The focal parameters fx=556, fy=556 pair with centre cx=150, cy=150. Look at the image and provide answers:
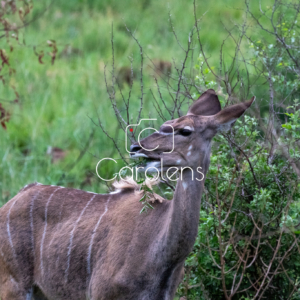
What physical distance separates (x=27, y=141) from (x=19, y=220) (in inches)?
159

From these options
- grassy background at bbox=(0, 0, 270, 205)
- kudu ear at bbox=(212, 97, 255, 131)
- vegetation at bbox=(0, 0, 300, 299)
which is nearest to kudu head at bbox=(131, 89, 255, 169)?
kudu ear at bbox=(212, 97, 255, 131)

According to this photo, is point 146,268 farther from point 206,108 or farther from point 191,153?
point 206,108

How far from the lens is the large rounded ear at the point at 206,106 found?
3.45 metres

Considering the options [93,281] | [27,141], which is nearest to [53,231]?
[93,281]

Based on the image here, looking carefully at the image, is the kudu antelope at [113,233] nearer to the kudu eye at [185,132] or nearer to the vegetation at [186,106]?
the kudu eye at [185,132]

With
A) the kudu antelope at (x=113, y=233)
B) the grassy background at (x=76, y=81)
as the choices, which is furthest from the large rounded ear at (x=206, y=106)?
the grassy background at (x=76, y=81)

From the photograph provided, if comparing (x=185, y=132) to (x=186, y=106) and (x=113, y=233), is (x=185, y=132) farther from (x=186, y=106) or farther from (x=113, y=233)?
(x=186, y=106)

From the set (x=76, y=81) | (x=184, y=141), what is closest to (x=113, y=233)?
(x=184, y=141)

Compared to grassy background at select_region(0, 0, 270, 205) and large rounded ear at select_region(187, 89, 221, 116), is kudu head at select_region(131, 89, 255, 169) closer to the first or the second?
large rounded ear at select_region(187, 89, 221, 116)

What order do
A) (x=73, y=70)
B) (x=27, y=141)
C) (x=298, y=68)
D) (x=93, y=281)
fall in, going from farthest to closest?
(x=73, y=70), (x=27, y=141), (x=298, y=68), (x=93, y=281)

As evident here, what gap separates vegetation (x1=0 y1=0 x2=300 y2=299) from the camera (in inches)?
147

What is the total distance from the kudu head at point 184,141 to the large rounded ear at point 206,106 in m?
0.26

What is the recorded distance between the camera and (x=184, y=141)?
123 inches

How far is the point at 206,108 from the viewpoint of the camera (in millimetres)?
3467
